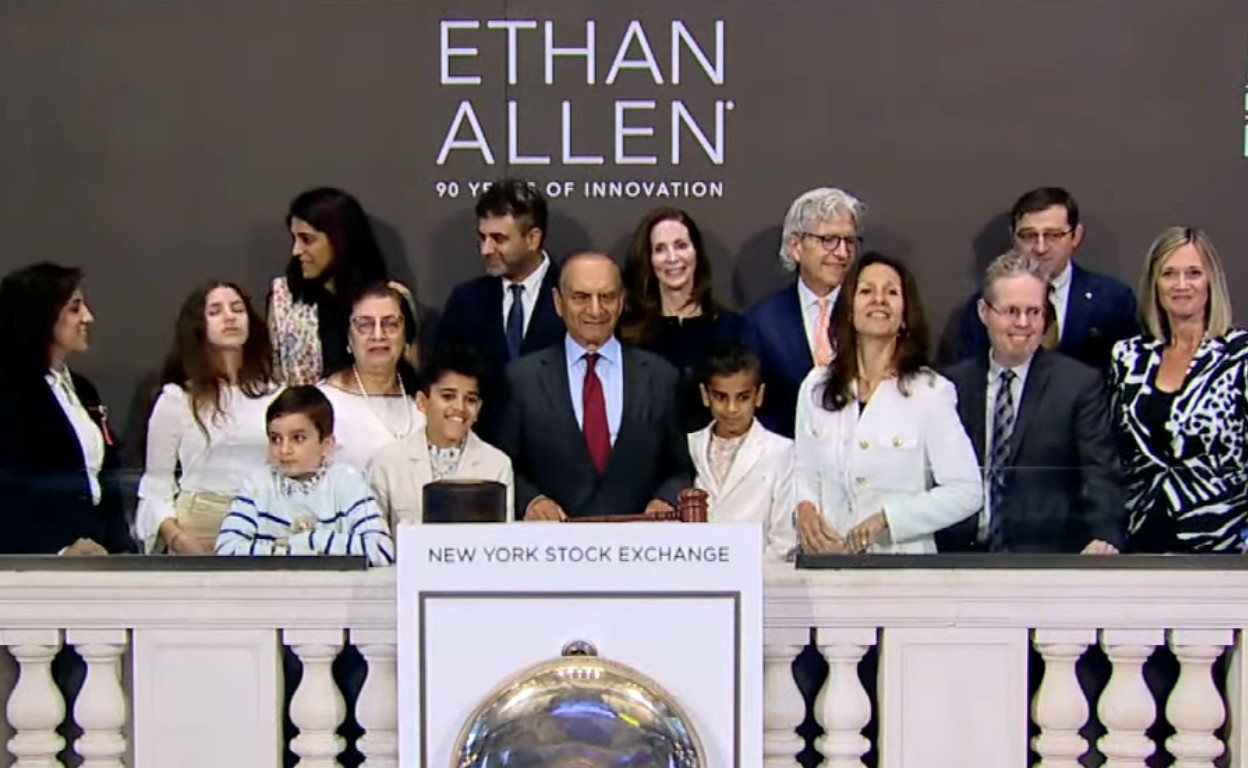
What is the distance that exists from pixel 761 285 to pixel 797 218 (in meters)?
0.12

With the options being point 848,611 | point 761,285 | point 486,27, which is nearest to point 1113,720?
point 848,611

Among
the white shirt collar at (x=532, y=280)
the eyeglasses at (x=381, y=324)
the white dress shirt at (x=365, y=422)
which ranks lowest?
the white dress shirt at (x=365, y=422)

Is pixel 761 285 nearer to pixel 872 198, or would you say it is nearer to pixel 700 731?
pixel 872 198

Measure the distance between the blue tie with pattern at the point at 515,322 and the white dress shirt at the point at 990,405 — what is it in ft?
2.52

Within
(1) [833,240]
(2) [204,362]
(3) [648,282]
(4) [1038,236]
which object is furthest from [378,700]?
(4) [1038,236]

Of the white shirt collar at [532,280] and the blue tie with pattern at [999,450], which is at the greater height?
the white shirt collar at [532,280]

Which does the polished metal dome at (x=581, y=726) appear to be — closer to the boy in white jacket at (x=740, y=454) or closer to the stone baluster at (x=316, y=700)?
the stone baluster at (x=316, y=700)

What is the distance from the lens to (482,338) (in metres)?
2.38

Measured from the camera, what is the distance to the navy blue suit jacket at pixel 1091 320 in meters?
2.35

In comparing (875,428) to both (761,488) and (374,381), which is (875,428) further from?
(374,381)

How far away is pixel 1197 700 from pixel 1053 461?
1.60ft

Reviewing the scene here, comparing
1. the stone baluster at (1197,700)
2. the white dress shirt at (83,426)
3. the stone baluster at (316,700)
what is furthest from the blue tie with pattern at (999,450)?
the white dress shirt at (83,426)

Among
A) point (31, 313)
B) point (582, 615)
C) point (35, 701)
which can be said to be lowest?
point (35, 701)

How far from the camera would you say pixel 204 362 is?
Answer: 2367 mm
